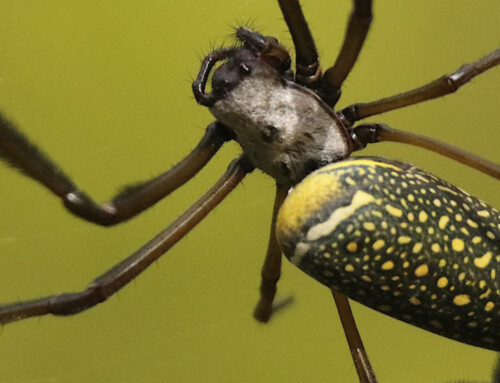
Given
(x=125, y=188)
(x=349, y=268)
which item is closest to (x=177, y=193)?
(x=125, y=188)

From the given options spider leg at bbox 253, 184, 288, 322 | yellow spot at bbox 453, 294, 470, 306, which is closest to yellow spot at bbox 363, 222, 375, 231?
yellow spot at bbox 453, 294, 470, 306

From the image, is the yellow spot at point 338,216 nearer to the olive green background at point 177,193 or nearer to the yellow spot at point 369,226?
the yellow spot at point 369,226

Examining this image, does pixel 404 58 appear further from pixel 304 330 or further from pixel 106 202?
pixel 106 202

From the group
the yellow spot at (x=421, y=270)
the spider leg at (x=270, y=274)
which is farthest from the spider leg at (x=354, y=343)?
the yellow spot at (x=421, y=270)

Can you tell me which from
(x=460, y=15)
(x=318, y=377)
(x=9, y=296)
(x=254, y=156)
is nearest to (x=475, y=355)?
(x=318, y=377)

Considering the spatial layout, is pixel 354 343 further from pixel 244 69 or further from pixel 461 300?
pixel 244 69

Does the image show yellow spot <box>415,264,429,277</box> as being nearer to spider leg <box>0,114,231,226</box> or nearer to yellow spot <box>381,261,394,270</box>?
yellow spot <box>381,261,394,270</box>
